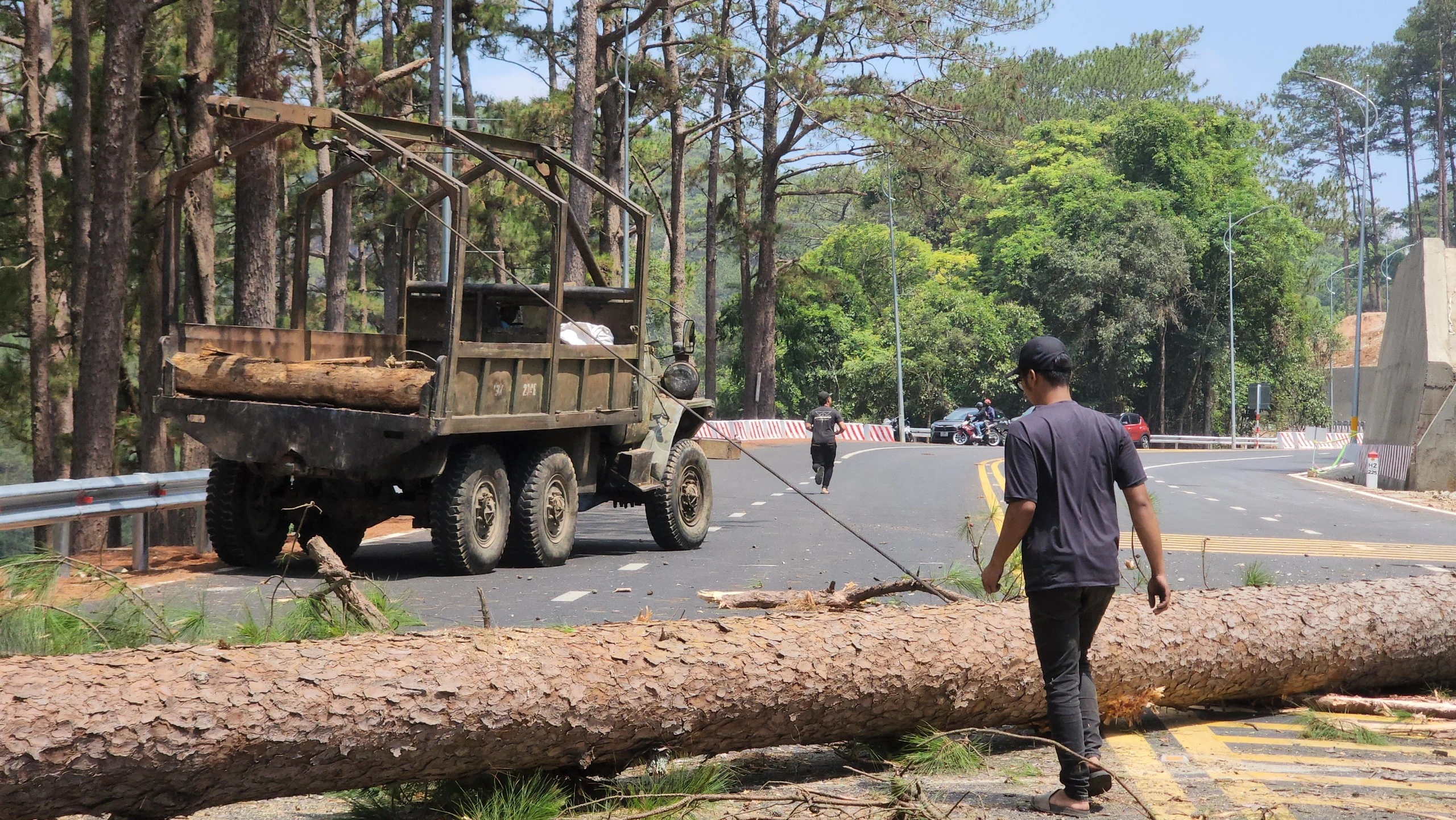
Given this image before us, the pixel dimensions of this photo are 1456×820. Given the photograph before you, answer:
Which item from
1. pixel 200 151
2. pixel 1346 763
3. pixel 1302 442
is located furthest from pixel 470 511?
pixel 1302 442

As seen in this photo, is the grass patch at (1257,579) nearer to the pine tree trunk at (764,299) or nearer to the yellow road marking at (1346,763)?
the yellow road marking at (1346,763)

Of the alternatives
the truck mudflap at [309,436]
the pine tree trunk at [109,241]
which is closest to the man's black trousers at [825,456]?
the pine tree trunk at [109,241]

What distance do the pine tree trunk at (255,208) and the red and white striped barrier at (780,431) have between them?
941 inches

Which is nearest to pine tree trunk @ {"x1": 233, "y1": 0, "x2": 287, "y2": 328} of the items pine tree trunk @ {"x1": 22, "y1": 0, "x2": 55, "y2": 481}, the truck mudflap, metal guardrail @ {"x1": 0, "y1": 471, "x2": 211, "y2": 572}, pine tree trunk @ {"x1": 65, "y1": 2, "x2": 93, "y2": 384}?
pine tree trunk @ {"x1": 65, "y1": 2, "x2": 93, "y2": 384}

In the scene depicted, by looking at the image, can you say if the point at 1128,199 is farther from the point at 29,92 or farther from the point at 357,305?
the point at 29,92

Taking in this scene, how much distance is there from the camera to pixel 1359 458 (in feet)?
102

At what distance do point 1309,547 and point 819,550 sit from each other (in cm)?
545

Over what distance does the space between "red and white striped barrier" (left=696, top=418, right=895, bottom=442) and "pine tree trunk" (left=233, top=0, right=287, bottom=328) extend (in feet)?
78.4

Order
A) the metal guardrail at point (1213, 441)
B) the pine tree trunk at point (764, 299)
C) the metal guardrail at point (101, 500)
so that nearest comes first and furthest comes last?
the metal guardrail at point (101, 500) < the pine tree trunk at point (764, 299) < the metal guardrail at point (1213, 441)

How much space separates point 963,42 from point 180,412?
2627 cm

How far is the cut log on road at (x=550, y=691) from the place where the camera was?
4062 millimetres

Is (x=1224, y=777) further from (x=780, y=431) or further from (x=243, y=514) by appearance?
(x=780, y=431)

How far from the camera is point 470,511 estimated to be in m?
10.8

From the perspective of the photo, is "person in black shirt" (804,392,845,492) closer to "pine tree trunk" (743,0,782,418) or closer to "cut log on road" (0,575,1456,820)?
"cut log on road" (0,575,1456,820)
